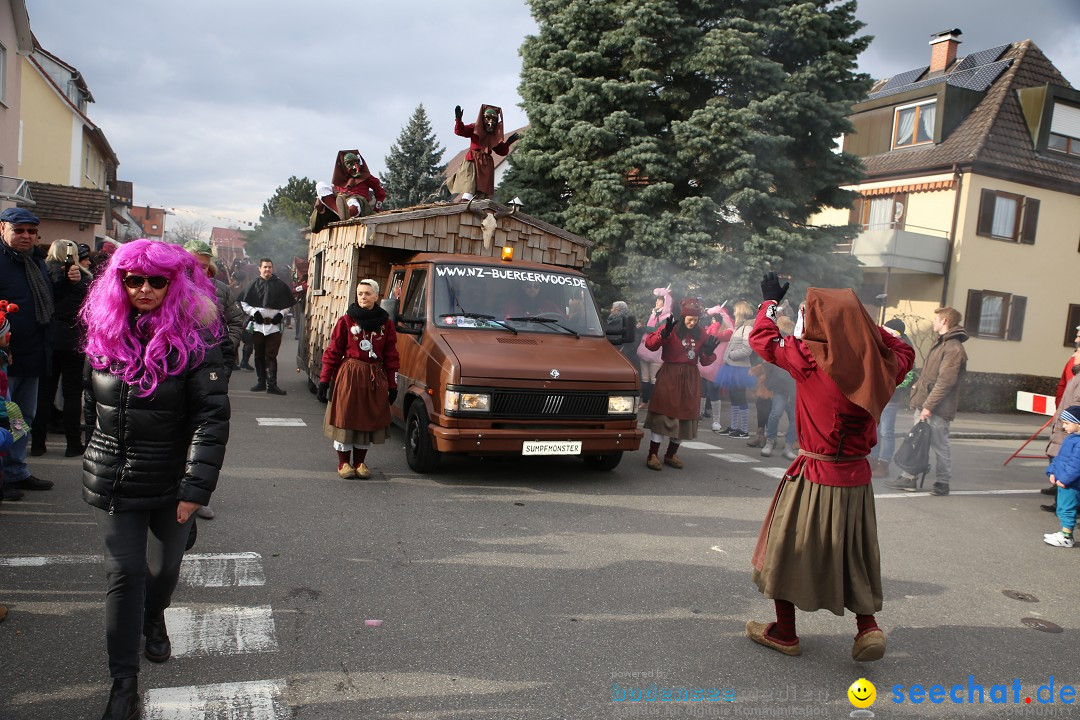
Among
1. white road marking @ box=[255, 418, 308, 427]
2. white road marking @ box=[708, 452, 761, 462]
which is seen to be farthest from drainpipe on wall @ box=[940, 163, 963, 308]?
white road marking @ box=[255, 418, 308, 427]

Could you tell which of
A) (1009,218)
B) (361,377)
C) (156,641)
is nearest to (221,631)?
(156,641)

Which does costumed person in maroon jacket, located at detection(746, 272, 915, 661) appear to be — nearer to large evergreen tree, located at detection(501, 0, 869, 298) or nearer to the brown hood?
the brown hood

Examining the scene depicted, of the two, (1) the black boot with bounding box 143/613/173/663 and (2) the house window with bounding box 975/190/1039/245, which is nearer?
(1) the black boot with bounding box 143/613/173/663

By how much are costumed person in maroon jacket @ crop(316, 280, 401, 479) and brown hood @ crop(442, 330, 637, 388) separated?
24.5 inches

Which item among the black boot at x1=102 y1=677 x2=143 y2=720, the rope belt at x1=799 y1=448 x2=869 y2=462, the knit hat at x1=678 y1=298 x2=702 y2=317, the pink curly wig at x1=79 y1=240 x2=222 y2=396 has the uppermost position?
the knit hat at x1=678 y1=298 x2=702 y2=317

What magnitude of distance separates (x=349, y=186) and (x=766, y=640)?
9.66 metres

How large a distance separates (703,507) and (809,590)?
330 cm

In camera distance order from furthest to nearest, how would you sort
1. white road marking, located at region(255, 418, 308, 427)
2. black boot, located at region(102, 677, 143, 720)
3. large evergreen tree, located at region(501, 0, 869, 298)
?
large evergreen tree, located at region(501, 0, 869, 298) → white road marking, located at region(255, 418, 308, 427) → black boot, located at region(102, 677, 143, 720)

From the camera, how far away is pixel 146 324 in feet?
10.5

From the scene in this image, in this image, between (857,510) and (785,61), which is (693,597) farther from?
(785,61)

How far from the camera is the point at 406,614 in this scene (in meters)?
4.29

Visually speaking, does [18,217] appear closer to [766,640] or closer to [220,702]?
[220,702]

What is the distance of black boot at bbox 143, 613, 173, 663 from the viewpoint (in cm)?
358

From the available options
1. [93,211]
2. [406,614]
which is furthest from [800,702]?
[93,211]
